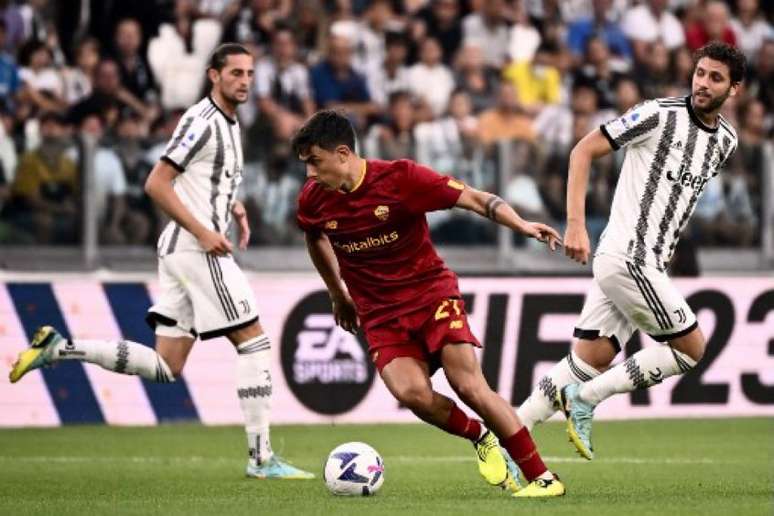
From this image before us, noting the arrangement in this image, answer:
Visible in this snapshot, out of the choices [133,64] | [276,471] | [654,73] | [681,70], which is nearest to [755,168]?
[654,73]

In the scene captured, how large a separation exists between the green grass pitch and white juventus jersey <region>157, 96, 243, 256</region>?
1.53 metres

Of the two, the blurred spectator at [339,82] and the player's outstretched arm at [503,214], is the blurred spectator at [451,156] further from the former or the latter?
the player's outstretched arm at [503,214]

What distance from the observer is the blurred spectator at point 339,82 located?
17.4m

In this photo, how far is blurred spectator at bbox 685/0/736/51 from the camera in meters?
19.6

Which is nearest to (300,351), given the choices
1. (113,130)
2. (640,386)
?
(113,130)

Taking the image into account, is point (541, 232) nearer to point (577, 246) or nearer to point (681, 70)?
point (577, 246)

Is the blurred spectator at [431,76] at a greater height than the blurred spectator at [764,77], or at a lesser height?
greater

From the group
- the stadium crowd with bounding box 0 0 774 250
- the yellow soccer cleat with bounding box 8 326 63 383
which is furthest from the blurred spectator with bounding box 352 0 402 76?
the yellow soccer cleat with bounding box 8 326 63 383

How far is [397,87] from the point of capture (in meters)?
17.9

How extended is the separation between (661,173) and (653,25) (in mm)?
11126

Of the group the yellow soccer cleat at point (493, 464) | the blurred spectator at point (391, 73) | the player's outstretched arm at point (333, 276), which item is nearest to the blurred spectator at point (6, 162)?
the blurred spectator at point (391, 73)

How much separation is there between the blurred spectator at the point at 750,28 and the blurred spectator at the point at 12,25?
8422 mm

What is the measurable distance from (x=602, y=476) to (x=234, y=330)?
241 cm

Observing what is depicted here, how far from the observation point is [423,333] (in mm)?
8617
